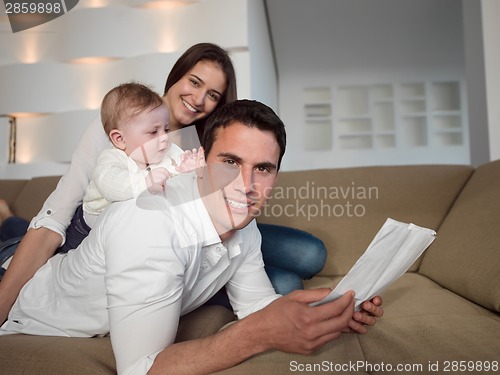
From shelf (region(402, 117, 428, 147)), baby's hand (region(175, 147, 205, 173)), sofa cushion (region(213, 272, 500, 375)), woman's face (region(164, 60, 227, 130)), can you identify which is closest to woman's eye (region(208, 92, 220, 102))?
woman's face (region(164, 60, 227, 130))

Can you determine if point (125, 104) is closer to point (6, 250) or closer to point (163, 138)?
point (163, 138)

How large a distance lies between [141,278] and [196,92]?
2.87ft

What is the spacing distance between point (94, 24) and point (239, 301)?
2977 millimetres

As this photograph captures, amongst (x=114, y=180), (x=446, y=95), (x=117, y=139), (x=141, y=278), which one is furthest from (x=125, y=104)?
(x=446, y=95)

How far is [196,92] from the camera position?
1497 millimetres

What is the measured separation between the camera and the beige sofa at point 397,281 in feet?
2.69

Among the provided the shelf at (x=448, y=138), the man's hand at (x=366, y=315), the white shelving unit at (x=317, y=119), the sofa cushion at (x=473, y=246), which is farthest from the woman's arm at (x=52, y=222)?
the shelf at (x=448, y=138)

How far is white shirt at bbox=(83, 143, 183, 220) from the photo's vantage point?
3.50ft

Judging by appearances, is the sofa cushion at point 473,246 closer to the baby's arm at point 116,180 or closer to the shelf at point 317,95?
the baby's arm at point 116,180

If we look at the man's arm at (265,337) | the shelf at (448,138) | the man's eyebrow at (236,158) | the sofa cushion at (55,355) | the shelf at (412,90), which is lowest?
the sofa cushion at (55,355)

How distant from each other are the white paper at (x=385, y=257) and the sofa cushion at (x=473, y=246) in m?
0.49

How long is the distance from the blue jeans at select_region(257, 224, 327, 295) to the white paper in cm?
66

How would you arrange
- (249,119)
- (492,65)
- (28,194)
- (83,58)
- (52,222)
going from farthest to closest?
(83,58), (492,65), (28,194), (52,222), (249,119)

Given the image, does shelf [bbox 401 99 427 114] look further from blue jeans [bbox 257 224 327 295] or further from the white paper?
the white paper
